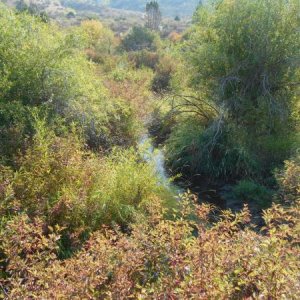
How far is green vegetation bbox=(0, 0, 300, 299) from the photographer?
3.61 m

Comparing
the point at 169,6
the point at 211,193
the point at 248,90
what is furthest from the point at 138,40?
the point at 169,6

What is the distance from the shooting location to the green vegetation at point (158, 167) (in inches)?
142

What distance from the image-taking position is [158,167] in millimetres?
10406

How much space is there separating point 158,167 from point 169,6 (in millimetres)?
144530

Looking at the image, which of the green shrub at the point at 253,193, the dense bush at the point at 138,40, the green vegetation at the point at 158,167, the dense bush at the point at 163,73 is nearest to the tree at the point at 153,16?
the dense bush at the point at 138,40

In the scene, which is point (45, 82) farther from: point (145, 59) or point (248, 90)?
point (145, 59)

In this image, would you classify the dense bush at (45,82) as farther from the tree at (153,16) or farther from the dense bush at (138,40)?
the tree at (153,16)

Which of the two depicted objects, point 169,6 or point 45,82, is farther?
point 169,6

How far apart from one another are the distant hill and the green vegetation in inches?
4513

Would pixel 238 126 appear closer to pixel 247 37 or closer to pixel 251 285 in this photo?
pixel 247 37

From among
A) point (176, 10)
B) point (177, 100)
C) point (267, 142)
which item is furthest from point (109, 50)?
point (176, 10)

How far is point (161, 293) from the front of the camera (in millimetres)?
3338

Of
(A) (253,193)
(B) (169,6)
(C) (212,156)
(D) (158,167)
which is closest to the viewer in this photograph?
(A) (253,193)

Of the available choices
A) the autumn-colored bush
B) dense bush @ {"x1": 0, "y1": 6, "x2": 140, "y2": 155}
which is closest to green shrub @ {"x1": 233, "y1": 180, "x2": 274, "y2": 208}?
dense bush @ {"x1": 0, "y1": 6, "x2": 140, "y2": 155}
